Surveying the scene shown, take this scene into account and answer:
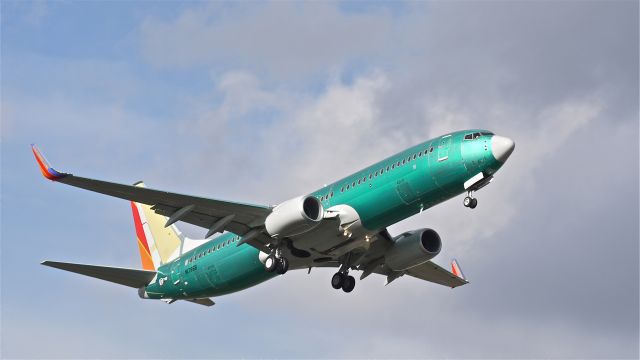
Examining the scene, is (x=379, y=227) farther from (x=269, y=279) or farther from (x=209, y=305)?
(x=209, y=305)

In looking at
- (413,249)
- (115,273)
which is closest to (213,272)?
(115,273)

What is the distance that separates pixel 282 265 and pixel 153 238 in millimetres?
13505

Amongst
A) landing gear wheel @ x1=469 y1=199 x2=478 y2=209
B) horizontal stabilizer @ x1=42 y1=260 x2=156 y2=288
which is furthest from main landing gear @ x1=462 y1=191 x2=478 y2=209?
horizontal stabilizer @ x1=42 y1=260 x2=156 y2=288

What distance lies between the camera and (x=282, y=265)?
50.7m

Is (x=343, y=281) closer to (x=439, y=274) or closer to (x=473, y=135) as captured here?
(x=439, y=274)

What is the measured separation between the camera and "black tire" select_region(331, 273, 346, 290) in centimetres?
5519

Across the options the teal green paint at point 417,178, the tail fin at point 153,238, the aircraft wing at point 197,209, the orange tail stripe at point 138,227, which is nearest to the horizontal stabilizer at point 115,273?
the tail fin at point 153,238

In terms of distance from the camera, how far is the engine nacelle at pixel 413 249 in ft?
178

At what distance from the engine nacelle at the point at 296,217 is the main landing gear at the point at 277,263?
2048 millimetres

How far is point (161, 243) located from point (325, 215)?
15.1 metres

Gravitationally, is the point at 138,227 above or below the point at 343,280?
above

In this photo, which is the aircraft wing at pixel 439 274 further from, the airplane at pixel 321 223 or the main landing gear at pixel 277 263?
the main landing gear at pixel 277 263

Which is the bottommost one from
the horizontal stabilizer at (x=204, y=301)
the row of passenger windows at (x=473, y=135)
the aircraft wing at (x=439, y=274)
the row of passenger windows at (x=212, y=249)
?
the horizontal stabilizer at (x=204, y=301)

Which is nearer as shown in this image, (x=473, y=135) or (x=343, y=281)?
(x=473, y=135)
